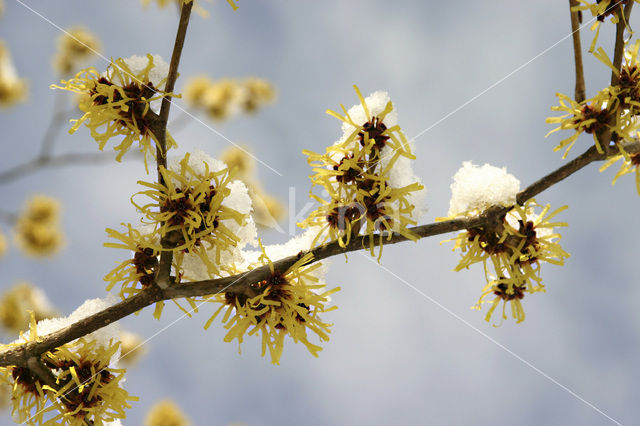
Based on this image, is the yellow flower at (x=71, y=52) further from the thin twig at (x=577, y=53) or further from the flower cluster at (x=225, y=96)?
the thin twig at (x=577, y=53)

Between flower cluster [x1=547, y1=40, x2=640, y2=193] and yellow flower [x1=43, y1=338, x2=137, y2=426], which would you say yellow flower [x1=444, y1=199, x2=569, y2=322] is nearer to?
flower cluster [x1=547, y1=40, x2=640, y2=193]

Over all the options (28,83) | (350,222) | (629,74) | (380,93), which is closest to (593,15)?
(629,74)

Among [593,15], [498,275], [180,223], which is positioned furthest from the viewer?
[498,275]

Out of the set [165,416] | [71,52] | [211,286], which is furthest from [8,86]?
[211,286]

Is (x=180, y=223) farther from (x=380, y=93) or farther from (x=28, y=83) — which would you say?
(x=28, y=83)

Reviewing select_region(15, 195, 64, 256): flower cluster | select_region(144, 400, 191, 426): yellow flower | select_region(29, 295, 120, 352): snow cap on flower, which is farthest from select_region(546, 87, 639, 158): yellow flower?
select_region(15, 195, 64, 256): flower cluster

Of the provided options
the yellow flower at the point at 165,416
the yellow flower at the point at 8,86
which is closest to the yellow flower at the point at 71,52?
the yellow flower at the point at 8,86
